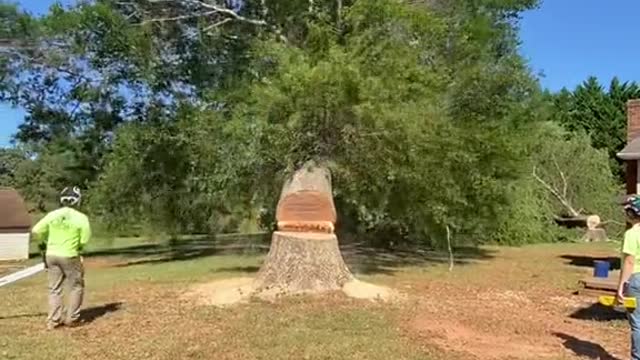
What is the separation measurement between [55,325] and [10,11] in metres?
12.0

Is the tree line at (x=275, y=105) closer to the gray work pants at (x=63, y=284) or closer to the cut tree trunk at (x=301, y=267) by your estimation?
the cut tree trunk at (x=301, y=267)

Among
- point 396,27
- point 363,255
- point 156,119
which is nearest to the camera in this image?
point 396,27

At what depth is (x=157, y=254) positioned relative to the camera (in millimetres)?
26328

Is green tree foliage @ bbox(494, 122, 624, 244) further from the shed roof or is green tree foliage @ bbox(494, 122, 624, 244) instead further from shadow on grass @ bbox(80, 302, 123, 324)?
shadow on grass @ bbox(80, 302, 123, 324)

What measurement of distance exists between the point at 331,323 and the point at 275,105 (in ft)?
15.2

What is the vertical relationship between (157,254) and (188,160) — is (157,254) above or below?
below

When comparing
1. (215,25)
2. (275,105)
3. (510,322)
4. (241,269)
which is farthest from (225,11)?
(510,322)

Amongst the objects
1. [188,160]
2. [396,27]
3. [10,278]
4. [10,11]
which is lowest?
[10,278]

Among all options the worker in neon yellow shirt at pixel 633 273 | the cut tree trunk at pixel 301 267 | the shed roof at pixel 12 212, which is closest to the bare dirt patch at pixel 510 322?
the worker in neon yellow shirt at pixel 633 273

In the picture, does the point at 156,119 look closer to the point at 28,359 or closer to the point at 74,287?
the point at 74,287

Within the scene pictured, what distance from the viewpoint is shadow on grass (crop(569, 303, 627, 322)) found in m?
12.0

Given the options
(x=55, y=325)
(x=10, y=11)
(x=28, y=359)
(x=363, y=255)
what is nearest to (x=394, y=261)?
(x=363, y=255)

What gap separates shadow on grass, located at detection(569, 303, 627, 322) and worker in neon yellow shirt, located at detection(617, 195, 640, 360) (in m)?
4.05

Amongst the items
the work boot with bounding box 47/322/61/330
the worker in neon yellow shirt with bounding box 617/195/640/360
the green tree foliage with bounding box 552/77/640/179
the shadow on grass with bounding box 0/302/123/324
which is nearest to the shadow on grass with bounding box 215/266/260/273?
the shadow on grass with bounding box 0/302/123/324
